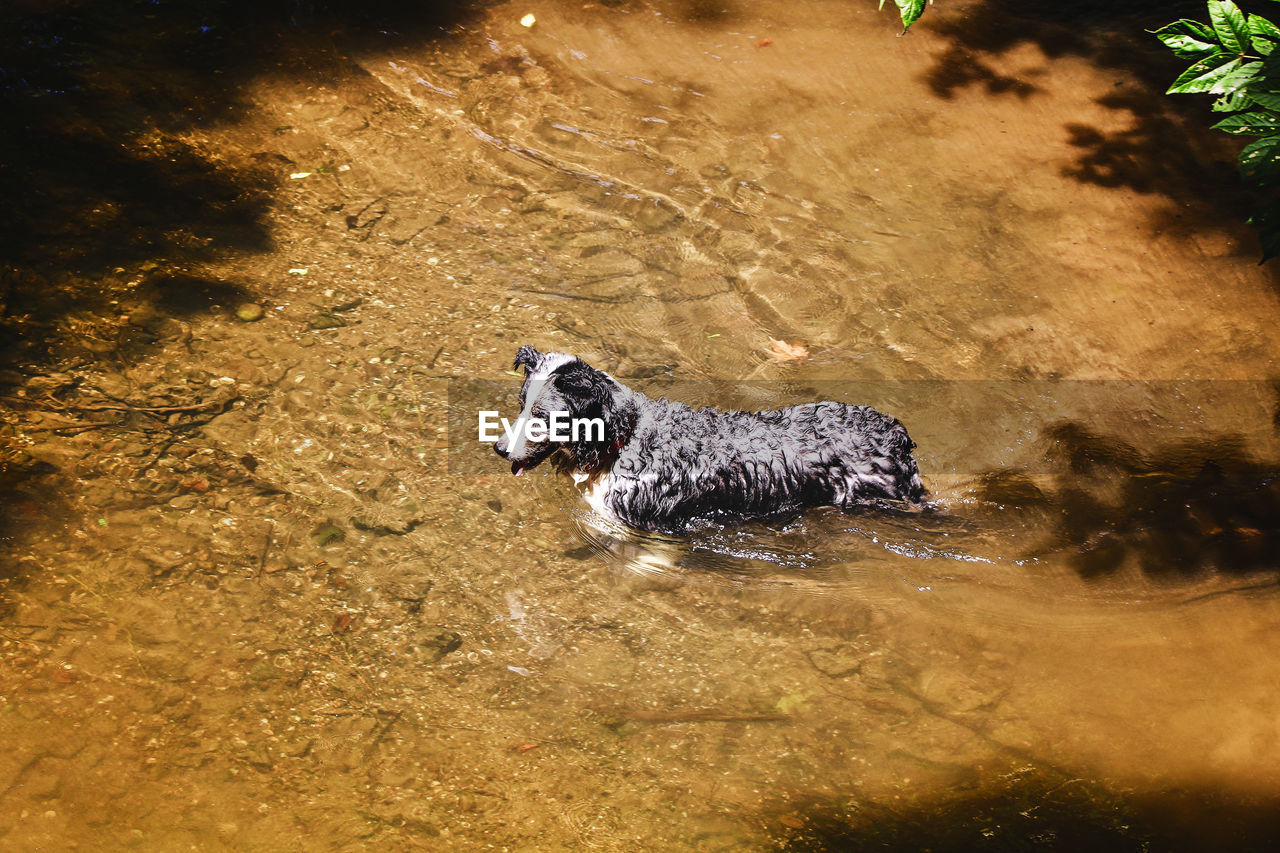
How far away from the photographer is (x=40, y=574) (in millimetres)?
4285

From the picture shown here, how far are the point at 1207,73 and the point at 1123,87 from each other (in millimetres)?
5880

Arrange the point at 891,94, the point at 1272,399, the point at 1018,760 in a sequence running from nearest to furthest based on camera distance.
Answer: the point at 1018,760
the point at 1272,399
the point at 891,94

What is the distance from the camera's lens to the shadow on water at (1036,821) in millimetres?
3666

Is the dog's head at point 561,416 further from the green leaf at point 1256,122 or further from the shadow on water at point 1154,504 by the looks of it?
the green leaf at point 1256,122

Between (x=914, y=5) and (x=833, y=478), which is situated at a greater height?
(x=914, y=5)

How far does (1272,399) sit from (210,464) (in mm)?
6896

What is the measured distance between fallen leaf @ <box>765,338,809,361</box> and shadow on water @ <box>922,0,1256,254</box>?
363cm

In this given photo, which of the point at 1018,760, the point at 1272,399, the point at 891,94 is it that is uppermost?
the point at 891,94

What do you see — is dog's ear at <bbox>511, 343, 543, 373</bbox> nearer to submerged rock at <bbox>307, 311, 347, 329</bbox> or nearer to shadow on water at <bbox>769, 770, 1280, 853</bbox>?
submerged rock at <bbox>307, 311, 347, 329</bbox>

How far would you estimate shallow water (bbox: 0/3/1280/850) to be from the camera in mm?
3838

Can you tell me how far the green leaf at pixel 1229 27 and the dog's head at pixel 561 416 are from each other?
3230 mm

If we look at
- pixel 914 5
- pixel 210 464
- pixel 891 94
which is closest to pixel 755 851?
pixel 914 5

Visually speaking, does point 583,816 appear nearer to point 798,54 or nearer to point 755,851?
point 755,851

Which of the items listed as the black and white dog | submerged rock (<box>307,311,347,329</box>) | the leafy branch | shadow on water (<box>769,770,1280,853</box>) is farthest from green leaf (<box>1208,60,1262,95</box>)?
submerged rock (<box>307,311,347,329</box>)
